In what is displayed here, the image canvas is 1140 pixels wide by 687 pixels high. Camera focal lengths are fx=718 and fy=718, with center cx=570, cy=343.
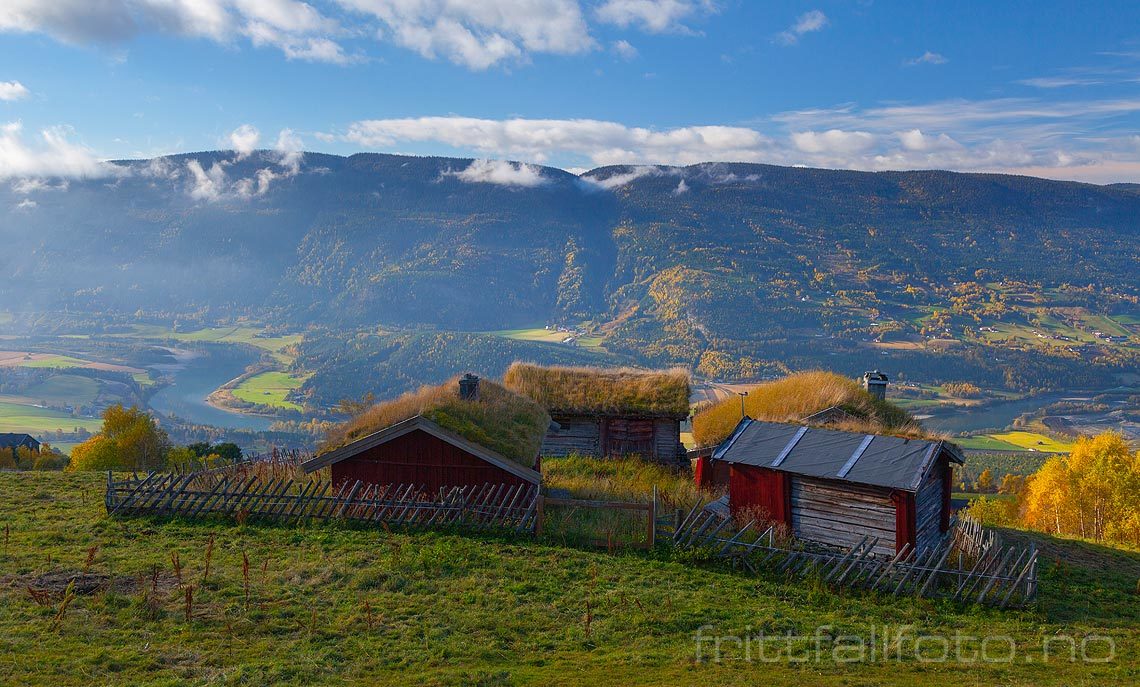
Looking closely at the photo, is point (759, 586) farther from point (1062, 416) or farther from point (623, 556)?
point (1062, 416)

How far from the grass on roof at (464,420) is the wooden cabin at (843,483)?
5.86 meters

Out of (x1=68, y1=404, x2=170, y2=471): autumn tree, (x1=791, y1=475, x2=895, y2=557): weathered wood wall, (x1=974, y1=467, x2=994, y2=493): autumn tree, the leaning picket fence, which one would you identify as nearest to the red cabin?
the leaning picket fence

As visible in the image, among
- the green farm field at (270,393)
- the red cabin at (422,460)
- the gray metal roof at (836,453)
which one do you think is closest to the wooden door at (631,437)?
the gray metal roof at (836,453)

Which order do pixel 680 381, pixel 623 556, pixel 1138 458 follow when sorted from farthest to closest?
pixel 1138 458 < pixel 680 381 < pixel 623 556

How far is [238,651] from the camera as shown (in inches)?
424

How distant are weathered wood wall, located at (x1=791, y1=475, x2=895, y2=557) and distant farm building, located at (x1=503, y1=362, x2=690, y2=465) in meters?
12.1

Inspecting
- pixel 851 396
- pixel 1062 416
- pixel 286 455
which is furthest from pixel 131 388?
pixel 1062 416

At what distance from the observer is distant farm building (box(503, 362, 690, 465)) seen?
103ft

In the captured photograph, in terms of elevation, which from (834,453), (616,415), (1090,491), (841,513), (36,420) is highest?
(834,453)

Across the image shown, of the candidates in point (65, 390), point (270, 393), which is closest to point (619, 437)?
point (270, 393)

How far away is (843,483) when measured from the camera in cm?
1847

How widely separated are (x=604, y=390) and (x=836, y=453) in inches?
557

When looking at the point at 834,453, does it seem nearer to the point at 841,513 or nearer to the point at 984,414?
the point at 841,513

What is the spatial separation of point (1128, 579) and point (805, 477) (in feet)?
30.8
